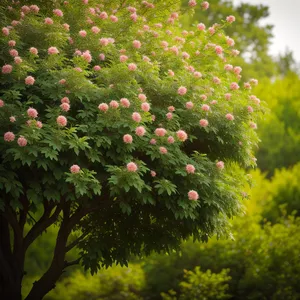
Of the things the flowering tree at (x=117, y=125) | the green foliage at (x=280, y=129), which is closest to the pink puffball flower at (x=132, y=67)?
the flowering tree at (x=117, y=125)

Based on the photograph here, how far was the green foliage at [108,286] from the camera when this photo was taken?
45.3 feet

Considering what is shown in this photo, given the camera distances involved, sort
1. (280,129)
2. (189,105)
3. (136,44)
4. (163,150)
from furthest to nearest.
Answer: (280,129)
(136,44)
(189,105)
(163,150)

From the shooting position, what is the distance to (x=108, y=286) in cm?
1409

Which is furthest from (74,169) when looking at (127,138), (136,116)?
(136,116)

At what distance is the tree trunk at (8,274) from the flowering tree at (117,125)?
0.02 meters

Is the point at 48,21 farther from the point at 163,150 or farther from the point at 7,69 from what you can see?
the point at 163,150

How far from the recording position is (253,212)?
15055 mm

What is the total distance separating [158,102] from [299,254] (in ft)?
20.6

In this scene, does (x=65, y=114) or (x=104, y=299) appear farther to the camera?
(x=104, y=299)

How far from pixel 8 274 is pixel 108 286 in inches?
233

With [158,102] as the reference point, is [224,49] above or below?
above

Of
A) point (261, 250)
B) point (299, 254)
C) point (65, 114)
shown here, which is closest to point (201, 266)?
point (261, 250)

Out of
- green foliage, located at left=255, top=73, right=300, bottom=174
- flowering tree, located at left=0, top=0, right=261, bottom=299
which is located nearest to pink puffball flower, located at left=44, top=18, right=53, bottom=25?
flowering tree, located at left=0, top=0, right=261, bottom=299

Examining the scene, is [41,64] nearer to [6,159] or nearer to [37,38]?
[37,38]
